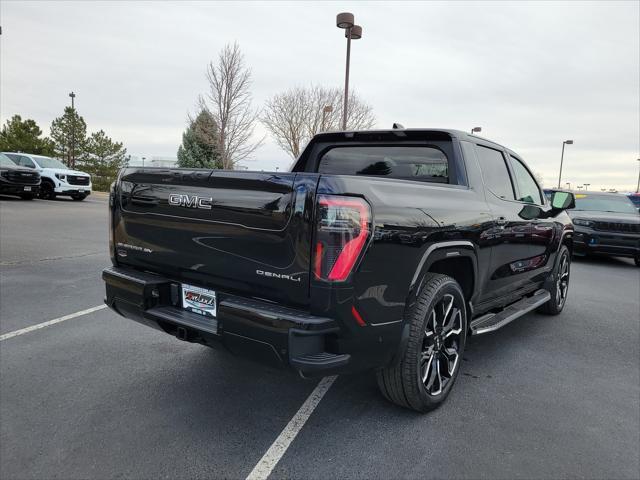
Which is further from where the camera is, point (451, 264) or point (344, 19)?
point (344, 19)

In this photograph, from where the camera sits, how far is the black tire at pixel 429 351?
2734 millimetres

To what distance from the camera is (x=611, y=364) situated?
4074 millimetres

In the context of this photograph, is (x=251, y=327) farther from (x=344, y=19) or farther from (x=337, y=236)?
(x=344, y=19)

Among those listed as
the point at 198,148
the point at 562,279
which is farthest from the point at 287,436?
the point at 198,148

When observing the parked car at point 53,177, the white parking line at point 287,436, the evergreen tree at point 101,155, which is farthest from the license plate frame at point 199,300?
the evergreen tree at point 101,155

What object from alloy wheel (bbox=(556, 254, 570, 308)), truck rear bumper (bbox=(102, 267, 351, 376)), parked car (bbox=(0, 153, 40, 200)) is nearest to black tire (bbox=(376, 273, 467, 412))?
truck rear bumper (bbox=(102, 267, 351, 376))

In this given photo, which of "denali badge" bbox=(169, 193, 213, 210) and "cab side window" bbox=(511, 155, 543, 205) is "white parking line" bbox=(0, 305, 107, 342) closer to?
"denali badge" bbox=(169, 193, 213, 210)

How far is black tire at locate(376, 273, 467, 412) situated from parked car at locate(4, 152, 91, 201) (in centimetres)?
1931

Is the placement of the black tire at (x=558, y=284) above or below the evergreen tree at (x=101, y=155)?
below


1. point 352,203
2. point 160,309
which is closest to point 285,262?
point 352,203

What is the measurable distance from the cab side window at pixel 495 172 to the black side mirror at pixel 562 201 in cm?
116

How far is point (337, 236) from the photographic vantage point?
2248 mm

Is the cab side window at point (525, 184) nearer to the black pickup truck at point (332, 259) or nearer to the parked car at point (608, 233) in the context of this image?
the black pickup truck at point (332, 259)

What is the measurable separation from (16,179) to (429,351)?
18.4 meters
